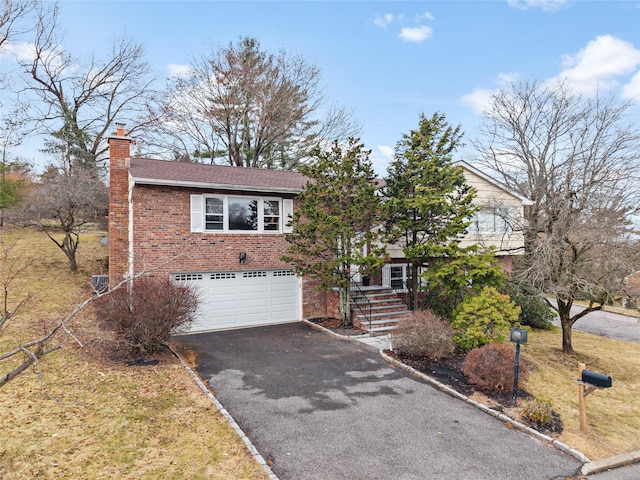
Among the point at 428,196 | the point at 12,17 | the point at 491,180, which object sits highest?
the point at 12,17

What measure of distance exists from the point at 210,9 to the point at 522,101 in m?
16.7

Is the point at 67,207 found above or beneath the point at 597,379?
above

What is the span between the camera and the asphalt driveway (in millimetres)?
5328

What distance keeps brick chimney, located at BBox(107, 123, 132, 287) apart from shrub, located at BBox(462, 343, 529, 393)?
1104 centimetres

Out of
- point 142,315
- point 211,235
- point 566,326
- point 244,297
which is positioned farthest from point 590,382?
point 211,235

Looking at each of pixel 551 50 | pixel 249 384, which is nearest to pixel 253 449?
pixel 249 384

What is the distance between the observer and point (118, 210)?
504 inches

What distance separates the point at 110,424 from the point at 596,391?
11.5 metres

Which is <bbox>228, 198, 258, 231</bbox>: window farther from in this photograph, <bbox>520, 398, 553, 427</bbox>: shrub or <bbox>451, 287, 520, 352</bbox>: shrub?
<bbox>520, 398, 553, 427</bbox>: shrub

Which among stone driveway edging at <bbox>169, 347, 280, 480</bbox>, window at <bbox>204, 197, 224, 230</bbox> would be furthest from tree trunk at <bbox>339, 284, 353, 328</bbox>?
stone driveway edging at <bbox>169, 347, 280, 480</bbox>

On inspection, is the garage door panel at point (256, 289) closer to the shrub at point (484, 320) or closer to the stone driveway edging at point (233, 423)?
the stone driveway edging at point (233, 423)

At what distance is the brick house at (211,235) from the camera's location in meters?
12.0

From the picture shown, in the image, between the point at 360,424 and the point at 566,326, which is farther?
the point at 566,326

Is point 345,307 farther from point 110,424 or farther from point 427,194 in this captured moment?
point 110,424
